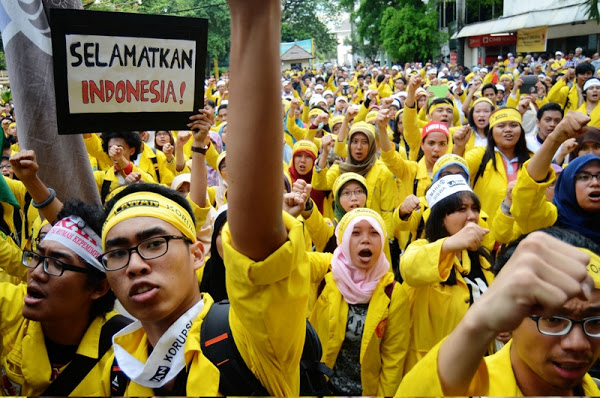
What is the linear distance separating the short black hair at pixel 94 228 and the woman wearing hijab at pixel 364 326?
1223mm

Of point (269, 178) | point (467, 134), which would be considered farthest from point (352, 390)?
point (467, 134)

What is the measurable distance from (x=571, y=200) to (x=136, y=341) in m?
2.60

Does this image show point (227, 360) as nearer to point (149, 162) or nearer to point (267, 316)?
point (267, 316)

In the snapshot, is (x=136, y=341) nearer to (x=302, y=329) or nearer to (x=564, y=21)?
(x=302, y=329)

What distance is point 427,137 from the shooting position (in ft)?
16.8

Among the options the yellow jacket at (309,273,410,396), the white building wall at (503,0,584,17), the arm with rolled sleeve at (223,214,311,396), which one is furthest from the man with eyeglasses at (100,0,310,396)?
the white building wall at (503,0,584,17)

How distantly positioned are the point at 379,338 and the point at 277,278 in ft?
6.01

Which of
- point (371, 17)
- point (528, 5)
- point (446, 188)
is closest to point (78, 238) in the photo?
point (446, 188)

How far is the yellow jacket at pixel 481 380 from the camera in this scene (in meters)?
1.14

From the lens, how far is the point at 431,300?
2.83 meters

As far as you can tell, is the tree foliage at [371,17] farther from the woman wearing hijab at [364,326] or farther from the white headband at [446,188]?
the woman wearing hijab at [364,326]

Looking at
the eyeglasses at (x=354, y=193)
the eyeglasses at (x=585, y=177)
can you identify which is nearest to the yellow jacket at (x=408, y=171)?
the eyeglasses at (x=354, y=193)

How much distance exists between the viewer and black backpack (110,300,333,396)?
1.38 meters

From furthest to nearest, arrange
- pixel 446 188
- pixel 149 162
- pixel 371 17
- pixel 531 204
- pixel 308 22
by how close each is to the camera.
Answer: pixel 308 22 → pixel 371 17 → pixel 149 162 → pixel 446 188 → pixel 531 204
